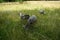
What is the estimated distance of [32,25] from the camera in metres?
1.24

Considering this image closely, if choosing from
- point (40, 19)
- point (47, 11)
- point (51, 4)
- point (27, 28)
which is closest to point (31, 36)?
point (27, 28)

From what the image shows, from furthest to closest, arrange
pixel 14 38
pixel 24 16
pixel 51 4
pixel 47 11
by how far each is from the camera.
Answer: pixel 51 4 → pixel 47 11 → pixel 24 16 → pixel 14 38

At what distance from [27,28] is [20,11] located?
0.19 m

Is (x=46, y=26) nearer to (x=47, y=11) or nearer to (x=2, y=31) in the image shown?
(x=47, y=11)

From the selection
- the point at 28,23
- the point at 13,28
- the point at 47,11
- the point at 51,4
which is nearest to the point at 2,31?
the point at 13,28

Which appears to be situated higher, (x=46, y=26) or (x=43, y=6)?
(x=43, y=6)

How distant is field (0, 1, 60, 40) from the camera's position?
1179 millimetres

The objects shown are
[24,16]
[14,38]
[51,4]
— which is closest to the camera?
[14,38]

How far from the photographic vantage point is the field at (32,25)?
46.4 inches

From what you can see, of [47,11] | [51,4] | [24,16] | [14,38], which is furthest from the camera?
[51,4]

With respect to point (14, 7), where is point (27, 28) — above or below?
below

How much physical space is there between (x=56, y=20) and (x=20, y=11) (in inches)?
11.6

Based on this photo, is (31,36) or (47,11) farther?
(47,11)

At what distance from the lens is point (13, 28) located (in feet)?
3.96
